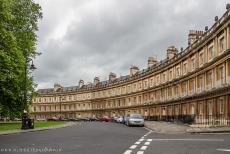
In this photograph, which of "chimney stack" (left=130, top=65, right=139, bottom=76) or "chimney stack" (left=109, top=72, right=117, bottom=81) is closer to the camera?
"chimney stack" (left=130, top=65, right=139, bottom=76)

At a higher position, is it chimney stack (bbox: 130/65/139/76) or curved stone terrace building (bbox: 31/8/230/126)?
chimney stack (bbox: 130/65/139/76)

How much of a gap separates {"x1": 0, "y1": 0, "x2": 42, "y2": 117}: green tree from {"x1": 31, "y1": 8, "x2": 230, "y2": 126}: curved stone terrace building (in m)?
20.3

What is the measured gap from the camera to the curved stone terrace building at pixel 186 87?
44.5 metres

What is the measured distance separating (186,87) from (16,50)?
33.5 m

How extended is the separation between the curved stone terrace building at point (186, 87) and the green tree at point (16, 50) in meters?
20.3

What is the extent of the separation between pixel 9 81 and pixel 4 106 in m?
7.26

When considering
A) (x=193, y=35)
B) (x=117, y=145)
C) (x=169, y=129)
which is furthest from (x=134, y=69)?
(x=117, y=145)

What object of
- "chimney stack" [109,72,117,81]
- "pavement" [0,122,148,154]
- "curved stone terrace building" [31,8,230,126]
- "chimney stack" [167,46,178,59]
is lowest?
"pavement" [0,122,148,154]

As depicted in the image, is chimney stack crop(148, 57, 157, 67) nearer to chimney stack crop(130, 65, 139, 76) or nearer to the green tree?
chimney stack crop(130, 65, 139, 76)

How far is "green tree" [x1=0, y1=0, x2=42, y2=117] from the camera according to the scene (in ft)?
103

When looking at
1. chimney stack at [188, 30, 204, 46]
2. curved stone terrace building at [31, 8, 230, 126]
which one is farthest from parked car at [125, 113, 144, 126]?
chimney stack at [188, 30, 204, 46]

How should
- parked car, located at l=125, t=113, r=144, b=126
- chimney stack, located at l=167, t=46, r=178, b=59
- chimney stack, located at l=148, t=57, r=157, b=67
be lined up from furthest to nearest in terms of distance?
chimney stack, located at l=148, t=57, r=157, b=67
chimney stack, located at l=167, t=46, r=178, b=59
parked car, located at l=125, t=113, r=144, b=126

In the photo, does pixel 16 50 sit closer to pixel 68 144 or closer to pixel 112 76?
pixel 68 144

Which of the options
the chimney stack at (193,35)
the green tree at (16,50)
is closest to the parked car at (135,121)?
the green tree at (16,50)
